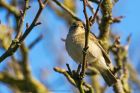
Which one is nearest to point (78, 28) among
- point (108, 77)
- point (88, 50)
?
point (88, 50)

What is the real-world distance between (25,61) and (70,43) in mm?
1245

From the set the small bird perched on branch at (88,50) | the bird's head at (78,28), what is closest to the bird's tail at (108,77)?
the small bird perched on branch at (88,50)

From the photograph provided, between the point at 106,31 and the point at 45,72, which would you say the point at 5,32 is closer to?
the point at 106,31

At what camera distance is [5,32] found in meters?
5.01

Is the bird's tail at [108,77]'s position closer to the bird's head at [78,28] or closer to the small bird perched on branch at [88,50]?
the small bird perched on branch at [88,50]

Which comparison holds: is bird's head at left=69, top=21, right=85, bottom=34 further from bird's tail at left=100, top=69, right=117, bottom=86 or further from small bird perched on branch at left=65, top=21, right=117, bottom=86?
bird's tail at left=100, top=69, right=117, bottom=86

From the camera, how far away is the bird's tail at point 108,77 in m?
4.42

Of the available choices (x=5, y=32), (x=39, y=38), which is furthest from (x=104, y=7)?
(x=5, y=32)

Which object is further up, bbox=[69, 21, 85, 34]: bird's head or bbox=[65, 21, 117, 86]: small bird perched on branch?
bbox=[69, 21, 85, 34]: bird's head

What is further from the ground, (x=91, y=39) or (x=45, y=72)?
(x=45, y=72)

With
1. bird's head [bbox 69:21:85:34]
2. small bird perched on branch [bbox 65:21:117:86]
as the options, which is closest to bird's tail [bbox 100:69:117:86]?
small bird perched on branch [bbox 65:21:117:86]

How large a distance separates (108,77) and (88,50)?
438mm

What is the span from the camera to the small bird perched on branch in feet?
14.0

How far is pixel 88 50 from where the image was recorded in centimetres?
438
